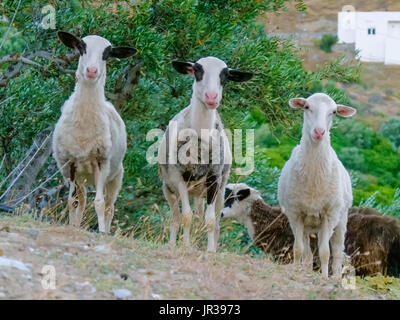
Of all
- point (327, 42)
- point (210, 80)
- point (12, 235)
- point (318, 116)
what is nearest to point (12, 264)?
point (12, 235)

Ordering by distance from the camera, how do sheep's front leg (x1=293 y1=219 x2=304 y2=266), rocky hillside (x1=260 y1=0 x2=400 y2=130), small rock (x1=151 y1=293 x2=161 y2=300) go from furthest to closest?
rocky hillside (x1=260 y1=0 x2=400 y2=130) < sheep's front leg (x1=293 y1=219 x2=304 y2=266) < small rock (x1=151 y1=293 x2=161 y2=300)

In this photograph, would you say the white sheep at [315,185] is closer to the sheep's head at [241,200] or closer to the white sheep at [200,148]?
the white sheep at [200,148]

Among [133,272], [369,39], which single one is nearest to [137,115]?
[133,272]

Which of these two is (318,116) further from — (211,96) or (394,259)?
(394,259)

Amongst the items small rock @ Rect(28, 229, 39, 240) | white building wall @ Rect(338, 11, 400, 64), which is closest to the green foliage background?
small rock @ Rect(28, 229, 39, 240)

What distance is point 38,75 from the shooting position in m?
14.0

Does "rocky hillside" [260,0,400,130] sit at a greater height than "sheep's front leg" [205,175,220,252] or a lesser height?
greater

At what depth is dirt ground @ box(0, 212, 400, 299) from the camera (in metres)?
6.07

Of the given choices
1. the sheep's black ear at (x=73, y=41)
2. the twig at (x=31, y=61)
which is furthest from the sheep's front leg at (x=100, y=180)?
the twig at (x=31, y=61)

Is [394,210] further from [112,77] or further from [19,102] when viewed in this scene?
[19,102]

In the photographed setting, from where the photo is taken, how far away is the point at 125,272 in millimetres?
6703

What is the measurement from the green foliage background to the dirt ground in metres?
3.97

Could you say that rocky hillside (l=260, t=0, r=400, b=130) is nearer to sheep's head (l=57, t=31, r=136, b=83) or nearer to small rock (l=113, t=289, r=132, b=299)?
sheep's head (l=57, t=31, r=136, b=83)
